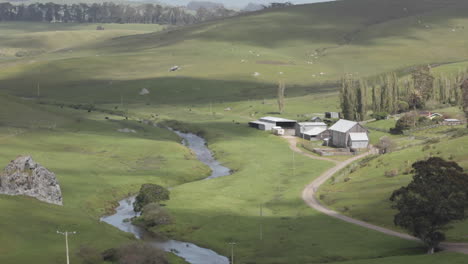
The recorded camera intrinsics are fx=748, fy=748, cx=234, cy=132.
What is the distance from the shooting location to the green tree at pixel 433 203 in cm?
8194

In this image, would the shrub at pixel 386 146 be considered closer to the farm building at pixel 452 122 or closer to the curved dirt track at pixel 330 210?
the curved dirt track at pixel 330 210

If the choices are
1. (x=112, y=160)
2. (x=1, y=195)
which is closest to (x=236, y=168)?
(x=112, y=160)

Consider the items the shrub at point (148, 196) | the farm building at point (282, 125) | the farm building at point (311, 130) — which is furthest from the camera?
the farm building at point (282, 125)

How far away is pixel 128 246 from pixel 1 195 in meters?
29.2

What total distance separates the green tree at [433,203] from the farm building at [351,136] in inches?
3062

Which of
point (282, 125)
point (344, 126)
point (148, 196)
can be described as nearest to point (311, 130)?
point (282, 125)

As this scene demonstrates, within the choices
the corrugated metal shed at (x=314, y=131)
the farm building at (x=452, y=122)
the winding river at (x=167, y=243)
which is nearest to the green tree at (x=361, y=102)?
the corrugated metal shed at (x=314, y=131)

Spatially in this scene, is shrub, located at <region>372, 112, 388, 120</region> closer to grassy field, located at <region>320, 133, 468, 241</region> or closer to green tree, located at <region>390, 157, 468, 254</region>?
grassy field, located at <region>320, 133, 468, 241</region>

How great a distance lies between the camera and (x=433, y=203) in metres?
82.2

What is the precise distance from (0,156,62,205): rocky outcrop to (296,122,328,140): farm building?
86.2 metres

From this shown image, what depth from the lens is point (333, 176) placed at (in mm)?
132625

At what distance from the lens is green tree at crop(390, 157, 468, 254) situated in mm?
81938

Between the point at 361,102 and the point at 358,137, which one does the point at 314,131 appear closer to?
the point at 361,102

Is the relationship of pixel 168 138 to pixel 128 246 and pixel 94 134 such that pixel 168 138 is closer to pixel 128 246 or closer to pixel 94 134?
pixel 94 134
